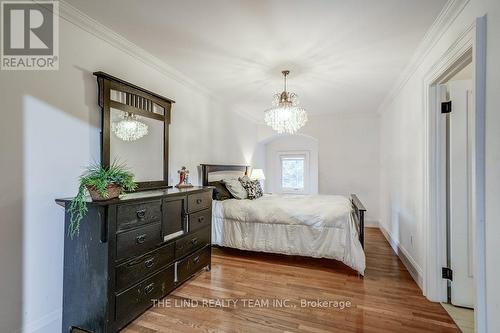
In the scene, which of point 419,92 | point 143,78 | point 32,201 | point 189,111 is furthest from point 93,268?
point 419,92

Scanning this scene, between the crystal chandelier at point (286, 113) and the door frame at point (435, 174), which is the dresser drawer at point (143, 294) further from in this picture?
the door frame at point (435, 174)

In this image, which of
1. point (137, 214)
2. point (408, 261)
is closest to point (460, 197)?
point (408, 261)

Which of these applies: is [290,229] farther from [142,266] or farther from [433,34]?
[433,34]

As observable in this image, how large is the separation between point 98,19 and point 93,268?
1984 millimetres

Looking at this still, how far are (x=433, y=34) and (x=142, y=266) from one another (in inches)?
127

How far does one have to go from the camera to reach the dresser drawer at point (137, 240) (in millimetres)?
1772

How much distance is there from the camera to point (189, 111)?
349 cm

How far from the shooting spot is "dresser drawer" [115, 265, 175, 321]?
1789 millimetres

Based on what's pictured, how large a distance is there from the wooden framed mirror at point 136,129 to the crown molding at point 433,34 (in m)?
2.74

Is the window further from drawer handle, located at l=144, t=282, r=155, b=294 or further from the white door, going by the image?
drawer handle, located at l=144, t=282, r=155, b=294

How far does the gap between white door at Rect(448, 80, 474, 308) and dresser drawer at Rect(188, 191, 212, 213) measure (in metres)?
2.46

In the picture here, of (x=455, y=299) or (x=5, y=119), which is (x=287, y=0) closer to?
(x=5, y=119)

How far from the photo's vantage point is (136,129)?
254 centimetres

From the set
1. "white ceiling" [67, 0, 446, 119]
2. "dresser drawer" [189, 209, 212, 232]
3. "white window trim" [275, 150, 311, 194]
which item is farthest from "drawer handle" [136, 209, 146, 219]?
"white window trim" [275, 150, 311, 194]
